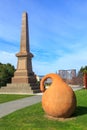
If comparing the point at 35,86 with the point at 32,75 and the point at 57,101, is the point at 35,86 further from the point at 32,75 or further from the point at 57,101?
the point at 57,101

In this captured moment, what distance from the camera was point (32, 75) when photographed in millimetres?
31250

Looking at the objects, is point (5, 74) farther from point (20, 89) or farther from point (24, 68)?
point (20, 89)

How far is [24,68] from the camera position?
1204 inches

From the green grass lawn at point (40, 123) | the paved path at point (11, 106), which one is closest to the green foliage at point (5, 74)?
the paved path at point (11, 106)

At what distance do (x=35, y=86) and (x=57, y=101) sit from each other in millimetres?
19947

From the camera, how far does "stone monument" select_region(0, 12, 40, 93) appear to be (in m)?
29.4

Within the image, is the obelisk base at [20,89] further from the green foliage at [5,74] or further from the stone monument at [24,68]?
the green foliage at [5,74]

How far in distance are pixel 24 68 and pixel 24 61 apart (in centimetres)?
80

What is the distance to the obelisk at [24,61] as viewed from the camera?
30.3m

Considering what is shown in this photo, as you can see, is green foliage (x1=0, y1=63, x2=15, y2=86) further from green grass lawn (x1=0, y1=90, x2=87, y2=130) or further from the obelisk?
green grass lawn (x1=0, y1=90, x2=87, y2=130)

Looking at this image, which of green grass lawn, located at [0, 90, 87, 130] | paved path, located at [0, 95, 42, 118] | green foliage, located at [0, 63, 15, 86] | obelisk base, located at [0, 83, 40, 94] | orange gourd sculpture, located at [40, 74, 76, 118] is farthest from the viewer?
green foliage, located at [0, 63, 15, 86]

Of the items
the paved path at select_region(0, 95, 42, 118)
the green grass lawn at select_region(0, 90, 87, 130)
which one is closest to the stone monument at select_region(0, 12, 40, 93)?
the paved path at select_region(0, 95, 42, 118)

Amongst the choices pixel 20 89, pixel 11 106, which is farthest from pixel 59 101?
pixel 20 89

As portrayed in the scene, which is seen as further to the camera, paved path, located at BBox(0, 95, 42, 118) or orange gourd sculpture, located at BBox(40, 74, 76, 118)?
paved path, located at BBox(0, 95, 42, 118)
